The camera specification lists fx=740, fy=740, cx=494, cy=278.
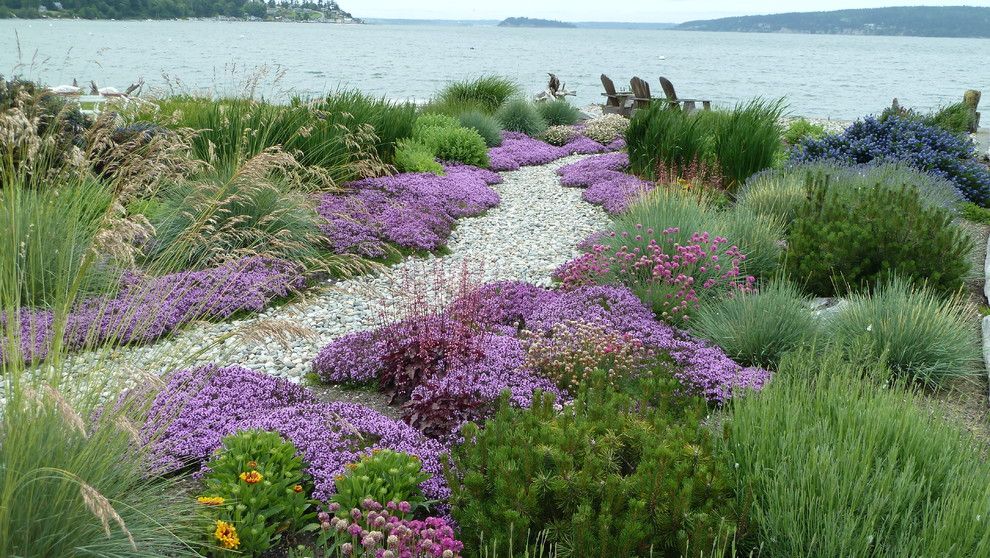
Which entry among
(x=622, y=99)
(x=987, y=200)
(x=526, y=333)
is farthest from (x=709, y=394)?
(x=622, y=99)

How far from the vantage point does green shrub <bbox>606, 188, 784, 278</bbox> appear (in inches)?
307

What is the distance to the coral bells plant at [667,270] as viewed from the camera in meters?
6.78

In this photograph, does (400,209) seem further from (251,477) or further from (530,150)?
(530,150)

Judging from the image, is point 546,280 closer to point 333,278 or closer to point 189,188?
point 333,278

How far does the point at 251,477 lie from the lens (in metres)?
3.47

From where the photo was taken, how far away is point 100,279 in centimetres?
688

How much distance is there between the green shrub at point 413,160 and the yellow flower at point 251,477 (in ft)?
32.0

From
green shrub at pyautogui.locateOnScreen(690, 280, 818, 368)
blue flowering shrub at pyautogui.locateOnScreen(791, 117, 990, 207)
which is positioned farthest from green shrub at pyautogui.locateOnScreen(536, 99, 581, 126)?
green shrub at pyautogui.locateOnScreen(690, 280, 818, 368)

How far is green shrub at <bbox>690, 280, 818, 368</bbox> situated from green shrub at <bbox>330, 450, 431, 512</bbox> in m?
3.27

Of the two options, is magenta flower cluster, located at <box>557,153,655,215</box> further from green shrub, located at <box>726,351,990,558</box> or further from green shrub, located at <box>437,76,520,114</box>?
green shrub, located at <box>726,351,990,558</box>

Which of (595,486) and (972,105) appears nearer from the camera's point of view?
(595,486)

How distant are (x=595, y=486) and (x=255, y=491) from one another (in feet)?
5.35

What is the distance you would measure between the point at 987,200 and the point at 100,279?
41.8 ft

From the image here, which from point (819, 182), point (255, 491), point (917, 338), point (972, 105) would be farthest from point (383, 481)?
point (972, 105)
